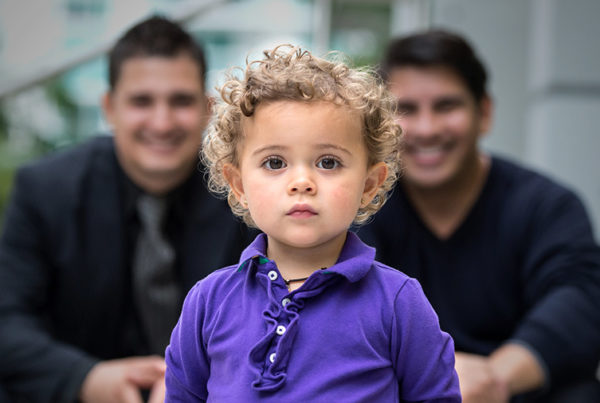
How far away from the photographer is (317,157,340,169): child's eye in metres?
0.89

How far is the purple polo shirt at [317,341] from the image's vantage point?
0.86 metres

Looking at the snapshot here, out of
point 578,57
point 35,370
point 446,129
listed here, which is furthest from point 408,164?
point 578,57

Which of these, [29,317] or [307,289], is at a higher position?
[307,289]

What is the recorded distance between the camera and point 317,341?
87cm

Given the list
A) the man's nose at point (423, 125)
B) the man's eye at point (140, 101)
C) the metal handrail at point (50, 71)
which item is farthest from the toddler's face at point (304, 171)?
the metal handrail at point (50, 71)

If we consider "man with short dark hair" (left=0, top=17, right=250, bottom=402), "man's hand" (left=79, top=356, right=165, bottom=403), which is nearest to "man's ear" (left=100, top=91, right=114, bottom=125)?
"man with short dark hair" (left=0, top=17, right=250, bottom=402)

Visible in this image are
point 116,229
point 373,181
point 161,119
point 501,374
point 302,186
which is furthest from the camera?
point 161,119

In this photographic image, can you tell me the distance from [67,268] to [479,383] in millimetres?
1186

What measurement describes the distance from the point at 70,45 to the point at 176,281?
5.11 ft

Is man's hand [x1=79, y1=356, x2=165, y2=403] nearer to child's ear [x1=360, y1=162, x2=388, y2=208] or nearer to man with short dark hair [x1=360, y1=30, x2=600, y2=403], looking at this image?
man with short dark hair [x1=360, y1=30, x2=600, y2=403]

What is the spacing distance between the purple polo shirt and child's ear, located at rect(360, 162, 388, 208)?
71mm

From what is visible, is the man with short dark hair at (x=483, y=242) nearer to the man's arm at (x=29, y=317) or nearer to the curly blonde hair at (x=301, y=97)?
the curly blonde hair at (x=301, y=97)

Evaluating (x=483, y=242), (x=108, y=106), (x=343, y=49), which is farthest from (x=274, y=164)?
(x=343, y=49)

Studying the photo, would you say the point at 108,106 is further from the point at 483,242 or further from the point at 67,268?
the point at 483,242
